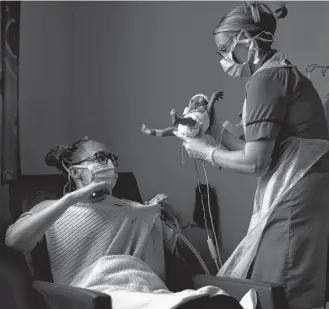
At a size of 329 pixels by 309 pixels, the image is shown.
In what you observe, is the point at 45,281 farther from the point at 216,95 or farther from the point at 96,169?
the point at 216,95

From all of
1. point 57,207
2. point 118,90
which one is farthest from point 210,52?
point 57,207

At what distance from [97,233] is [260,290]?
625mm

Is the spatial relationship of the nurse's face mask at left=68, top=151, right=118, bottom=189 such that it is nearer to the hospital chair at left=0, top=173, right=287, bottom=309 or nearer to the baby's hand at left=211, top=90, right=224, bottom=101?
the hospital chair at left=0, top=173, right=287, bottom=309

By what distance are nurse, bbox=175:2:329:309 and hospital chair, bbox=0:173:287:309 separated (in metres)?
0.10

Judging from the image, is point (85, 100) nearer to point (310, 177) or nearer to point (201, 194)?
point (201, 194)

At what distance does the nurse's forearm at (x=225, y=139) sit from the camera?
2.43 meters

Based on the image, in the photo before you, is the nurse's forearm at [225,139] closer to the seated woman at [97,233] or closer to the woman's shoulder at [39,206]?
the seated woman at [97,233]

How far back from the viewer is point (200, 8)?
296 centimetres

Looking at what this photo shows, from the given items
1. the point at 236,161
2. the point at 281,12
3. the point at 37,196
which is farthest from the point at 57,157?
the point at 281,12

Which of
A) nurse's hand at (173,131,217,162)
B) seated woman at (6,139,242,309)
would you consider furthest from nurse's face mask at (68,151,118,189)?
nurse's hand at (173,131,217,162)

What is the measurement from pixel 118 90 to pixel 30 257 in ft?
3.79

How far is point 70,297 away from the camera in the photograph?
1932mm

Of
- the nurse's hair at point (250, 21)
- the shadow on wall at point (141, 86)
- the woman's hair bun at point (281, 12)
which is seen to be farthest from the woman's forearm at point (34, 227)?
the woman's hair bun at point (281, 12)

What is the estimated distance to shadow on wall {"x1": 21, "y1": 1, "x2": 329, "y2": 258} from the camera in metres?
2.92
